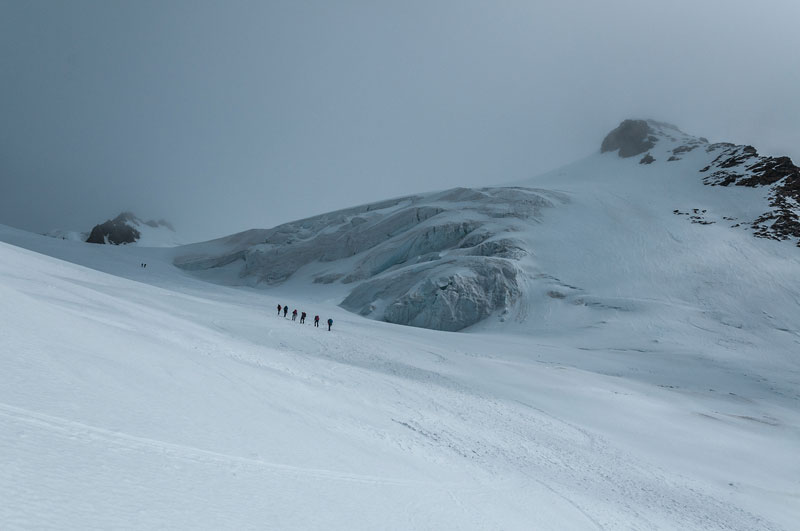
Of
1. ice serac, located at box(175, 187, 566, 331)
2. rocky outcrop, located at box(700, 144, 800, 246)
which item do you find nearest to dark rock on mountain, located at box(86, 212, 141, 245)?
ice serac, located at box(175, 187, 566, 331)

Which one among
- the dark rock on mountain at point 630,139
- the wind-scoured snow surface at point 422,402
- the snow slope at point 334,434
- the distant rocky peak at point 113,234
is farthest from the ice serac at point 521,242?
the distant rocky peak at point 113,234

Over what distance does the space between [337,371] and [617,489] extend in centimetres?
930

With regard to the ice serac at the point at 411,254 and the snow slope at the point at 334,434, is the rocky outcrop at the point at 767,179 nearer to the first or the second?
the ice serac at the point at 411,254

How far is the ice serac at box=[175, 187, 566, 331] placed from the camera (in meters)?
45.8

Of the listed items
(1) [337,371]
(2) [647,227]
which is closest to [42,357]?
(1) [337,371]

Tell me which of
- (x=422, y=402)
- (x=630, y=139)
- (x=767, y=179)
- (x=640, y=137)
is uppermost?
(x=640, y=137)

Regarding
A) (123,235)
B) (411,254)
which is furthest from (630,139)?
(123,235)

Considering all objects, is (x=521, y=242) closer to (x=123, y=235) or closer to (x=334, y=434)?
(x=334, y=434)

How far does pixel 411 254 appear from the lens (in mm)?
62469

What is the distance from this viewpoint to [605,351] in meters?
33.0

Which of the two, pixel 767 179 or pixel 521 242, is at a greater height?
pixel 767 179

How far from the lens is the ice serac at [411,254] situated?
4581 cm

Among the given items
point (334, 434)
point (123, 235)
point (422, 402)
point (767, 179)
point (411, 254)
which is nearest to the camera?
point (334, 434)

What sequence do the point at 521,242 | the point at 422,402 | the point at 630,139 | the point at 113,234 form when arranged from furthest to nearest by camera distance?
1. the point at 113,234
2. the point at 630,139
3. the point at 521,242
4. the point at 422,402
